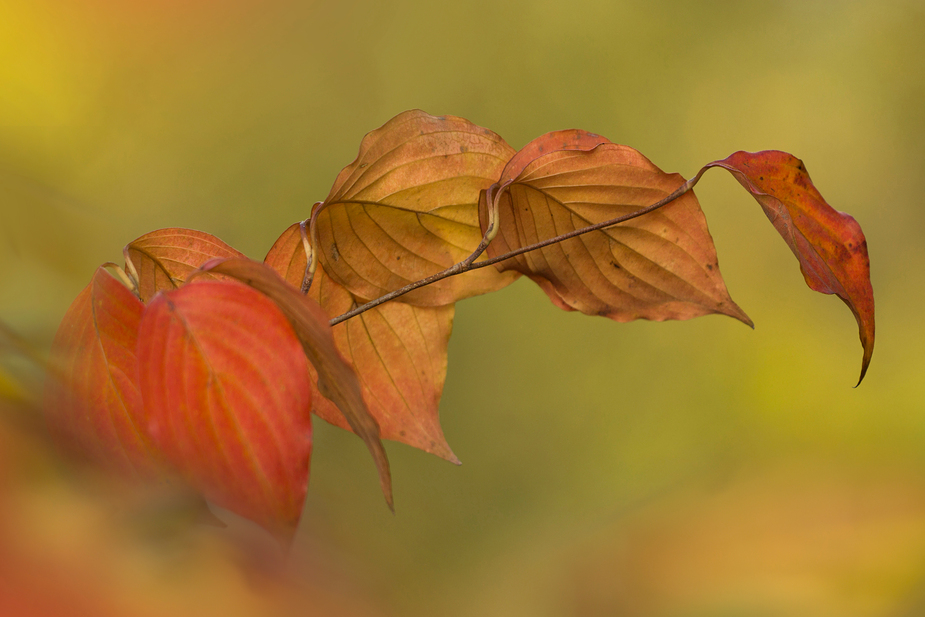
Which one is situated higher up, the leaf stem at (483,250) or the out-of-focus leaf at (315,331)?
the leaf stem at (483,250)

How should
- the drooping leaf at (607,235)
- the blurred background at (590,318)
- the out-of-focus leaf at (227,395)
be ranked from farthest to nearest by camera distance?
the blurred background at (590,318)
the drooping leaf at (607,235)
the out-of-focus leaf at (227,395)

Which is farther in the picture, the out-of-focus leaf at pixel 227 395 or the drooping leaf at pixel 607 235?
the drooping leaf at pixel 607 235

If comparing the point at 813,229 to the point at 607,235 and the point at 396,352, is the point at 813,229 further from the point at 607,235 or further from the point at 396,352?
the point at 396,352

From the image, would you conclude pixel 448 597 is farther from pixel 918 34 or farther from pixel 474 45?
pixel 918 34

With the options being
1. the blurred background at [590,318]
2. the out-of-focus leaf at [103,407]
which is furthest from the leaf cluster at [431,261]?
the blurred background at [590,318]

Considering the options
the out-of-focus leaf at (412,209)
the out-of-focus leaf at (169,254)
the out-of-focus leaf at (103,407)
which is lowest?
the out-of-focus leaf at (103,407)

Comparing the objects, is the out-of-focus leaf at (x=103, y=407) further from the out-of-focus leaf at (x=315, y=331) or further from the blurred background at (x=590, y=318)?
the blurred background at (x=590, y=318)

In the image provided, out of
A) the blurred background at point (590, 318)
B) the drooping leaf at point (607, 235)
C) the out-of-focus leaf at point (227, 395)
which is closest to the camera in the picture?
the out-of-focus leaf at point (227, 395)

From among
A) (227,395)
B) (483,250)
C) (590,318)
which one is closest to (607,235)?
(483,250)
